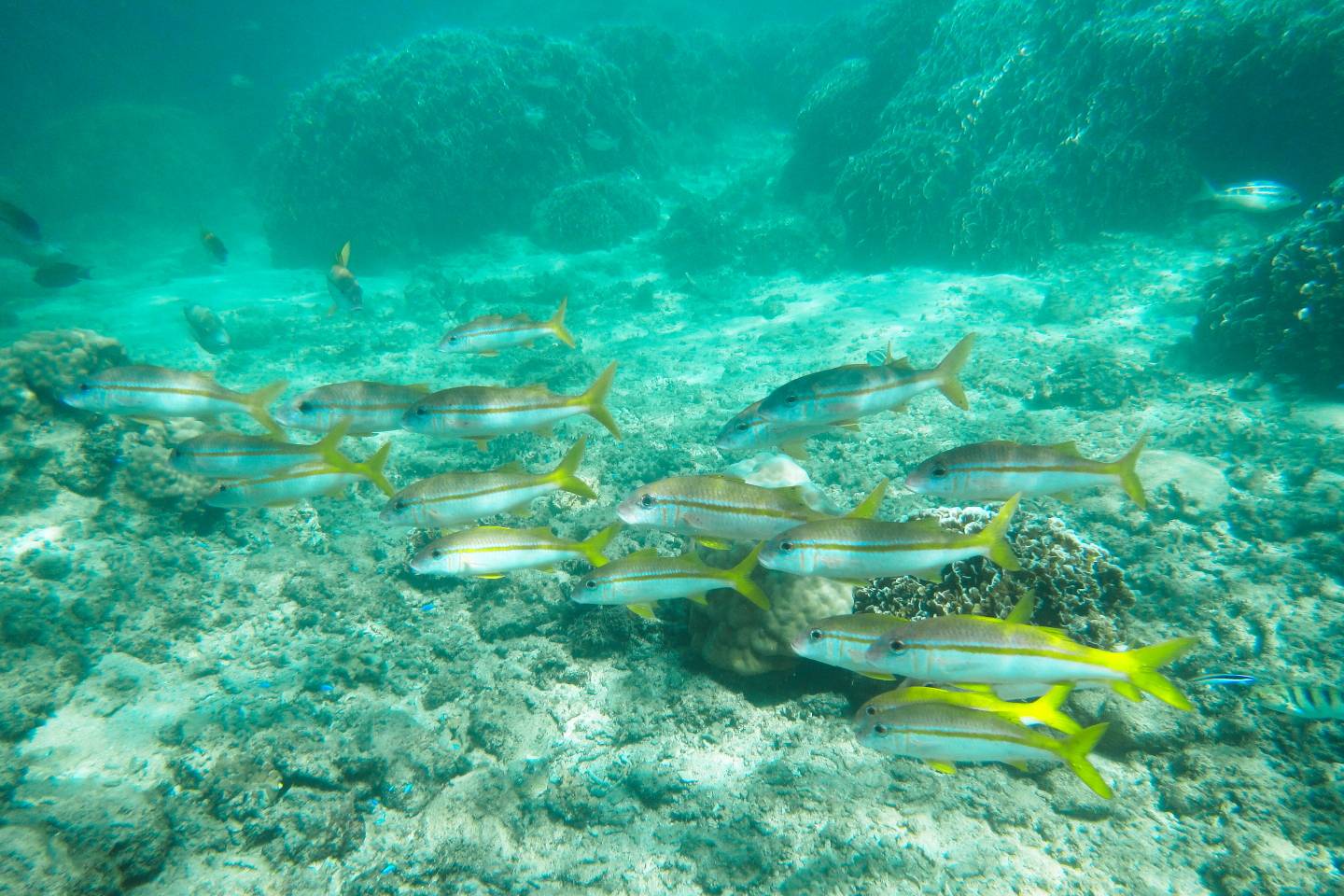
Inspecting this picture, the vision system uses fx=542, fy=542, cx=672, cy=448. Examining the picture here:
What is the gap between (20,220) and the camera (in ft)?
32.2

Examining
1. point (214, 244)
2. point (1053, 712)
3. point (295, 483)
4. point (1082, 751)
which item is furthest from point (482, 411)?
A: point (214, 244)

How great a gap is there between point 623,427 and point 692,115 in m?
21.7

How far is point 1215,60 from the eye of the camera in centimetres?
1191

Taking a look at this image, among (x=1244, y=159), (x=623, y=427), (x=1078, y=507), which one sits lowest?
(x=1078, y=507)

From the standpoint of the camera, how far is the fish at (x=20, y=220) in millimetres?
9500

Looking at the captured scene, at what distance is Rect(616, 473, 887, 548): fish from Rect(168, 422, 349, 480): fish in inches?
99.4

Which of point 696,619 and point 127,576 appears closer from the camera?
point 696,619

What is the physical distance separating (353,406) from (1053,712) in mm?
4918

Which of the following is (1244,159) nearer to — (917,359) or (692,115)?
(917,359)

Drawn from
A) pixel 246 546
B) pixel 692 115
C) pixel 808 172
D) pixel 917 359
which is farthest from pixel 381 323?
pixel 692 115

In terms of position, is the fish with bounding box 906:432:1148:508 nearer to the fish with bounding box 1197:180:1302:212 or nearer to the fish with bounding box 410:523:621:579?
the fish with bounding box 410:523:621:579

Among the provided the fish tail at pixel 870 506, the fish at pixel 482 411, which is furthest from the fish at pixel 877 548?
the fish at pixel 482 411

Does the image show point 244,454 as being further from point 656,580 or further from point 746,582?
point 746,582

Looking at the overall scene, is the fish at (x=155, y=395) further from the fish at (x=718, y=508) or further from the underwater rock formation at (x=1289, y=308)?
the underwater rock formation at (x=1289, y=308)
